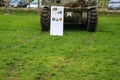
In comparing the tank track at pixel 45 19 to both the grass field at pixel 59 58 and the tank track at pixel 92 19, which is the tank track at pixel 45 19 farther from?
the grass field at pixel 59 58

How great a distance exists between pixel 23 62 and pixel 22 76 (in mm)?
1300

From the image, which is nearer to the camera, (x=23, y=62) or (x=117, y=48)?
(x=23, y=62)

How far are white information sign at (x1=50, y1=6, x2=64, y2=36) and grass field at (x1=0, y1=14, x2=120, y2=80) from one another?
0.65 meters

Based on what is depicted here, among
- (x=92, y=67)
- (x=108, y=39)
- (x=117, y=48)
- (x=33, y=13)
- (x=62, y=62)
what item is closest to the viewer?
(x=92, y=67)

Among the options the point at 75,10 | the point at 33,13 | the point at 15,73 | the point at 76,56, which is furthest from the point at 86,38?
the point at 33,13

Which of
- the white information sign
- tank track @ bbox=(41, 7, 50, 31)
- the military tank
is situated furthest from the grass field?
the military tank

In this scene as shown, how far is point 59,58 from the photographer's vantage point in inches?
Result: 352

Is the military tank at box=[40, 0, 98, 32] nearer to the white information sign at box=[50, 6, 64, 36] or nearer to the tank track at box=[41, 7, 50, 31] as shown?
the tank track at box=[41, 7, 50, 31]

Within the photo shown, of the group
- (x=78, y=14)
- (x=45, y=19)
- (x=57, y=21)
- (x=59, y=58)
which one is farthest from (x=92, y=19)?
(x=59, y=58)

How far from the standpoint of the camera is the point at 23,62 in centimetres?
837

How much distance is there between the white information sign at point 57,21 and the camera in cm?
1352

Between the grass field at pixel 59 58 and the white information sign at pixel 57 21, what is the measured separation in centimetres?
65

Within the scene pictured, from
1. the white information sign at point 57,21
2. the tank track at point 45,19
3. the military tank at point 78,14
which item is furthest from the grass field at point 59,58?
the military tank at point 78,14

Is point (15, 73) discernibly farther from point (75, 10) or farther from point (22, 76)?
point (75, 10)
